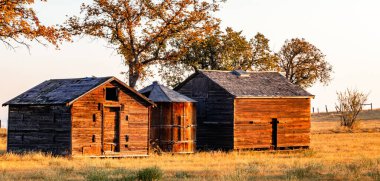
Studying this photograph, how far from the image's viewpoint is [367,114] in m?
110

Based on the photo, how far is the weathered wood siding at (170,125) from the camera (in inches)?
1649

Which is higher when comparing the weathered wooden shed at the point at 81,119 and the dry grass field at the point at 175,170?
the weathered wooden shed at the point at 81,119

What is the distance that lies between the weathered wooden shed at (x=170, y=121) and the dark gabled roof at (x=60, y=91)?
77.2 inches

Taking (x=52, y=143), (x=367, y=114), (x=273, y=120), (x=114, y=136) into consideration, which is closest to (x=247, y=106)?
(x=273, y=120)

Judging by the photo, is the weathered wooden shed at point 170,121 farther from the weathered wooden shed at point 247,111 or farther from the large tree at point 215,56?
the large tree at point 215,56

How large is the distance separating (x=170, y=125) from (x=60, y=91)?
23.0 ft

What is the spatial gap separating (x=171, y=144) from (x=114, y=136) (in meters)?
4.69

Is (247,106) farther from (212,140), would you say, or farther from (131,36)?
(131,36)

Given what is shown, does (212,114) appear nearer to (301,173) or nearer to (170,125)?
(170,125)

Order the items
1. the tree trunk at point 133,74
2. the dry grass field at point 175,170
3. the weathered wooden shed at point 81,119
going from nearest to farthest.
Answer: the dry grass field at point 175,170
the weathered wooden shed at point 81,119
the tree trunk at point 133,74

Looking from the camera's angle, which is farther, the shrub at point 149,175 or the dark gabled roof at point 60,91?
the dark gabled roof at point 60,91

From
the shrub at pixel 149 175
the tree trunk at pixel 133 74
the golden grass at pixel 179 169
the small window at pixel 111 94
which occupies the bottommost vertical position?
the golden grass at pixel 179 169

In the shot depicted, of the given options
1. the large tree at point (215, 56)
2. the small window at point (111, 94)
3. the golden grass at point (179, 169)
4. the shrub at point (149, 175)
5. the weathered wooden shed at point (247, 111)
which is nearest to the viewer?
the shrub at point (149, 175)

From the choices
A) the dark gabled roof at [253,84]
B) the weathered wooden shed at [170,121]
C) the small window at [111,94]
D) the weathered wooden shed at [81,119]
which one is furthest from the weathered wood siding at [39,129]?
the dark gabled roof at [253,84]
